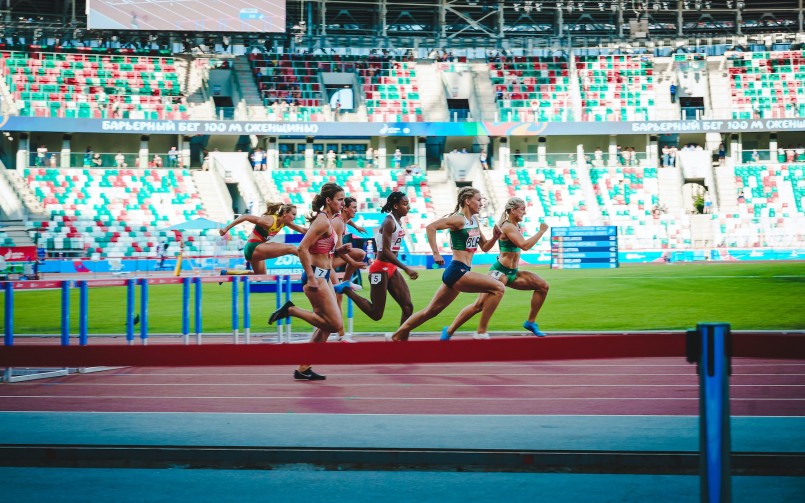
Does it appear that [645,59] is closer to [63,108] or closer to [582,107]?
[582,107]

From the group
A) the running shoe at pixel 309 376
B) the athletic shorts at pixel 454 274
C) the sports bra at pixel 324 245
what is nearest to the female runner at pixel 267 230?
the athletic shorts at pixel 454 274

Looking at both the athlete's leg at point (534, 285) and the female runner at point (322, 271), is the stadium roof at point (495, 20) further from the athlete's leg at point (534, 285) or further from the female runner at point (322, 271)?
the female runner at point (322, 271)

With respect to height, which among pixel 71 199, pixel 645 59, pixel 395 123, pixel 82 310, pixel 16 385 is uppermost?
pixel 645 59

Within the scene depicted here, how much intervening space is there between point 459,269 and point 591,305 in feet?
28.4

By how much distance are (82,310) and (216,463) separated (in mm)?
5726

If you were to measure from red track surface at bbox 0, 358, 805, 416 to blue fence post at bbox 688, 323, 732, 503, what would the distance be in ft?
12.3

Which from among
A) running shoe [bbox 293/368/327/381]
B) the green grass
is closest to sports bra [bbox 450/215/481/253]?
running shoe [bbox 293/368/327/381]

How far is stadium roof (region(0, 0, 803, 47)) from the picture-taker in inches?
1966

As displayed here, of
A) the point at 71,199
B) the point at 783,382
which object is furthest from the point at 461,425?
the point at 71,199

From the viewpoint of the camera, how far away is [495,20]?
5306 cm

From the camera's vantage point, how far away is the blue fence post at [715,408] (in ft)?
12.3

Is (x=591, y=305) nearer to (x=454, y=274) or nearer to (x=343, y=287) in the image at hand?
(x=343, y=287)

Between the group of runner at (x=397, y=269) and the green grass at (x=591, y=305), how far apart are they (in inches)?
131

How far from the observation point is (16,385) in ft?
33.0
